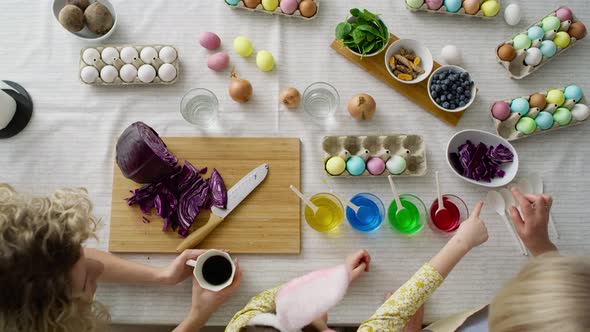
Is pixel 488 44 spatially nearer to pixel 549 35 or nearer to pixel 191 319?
pixel 549 35

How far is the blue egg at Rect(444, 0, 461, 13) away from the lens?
957 mm

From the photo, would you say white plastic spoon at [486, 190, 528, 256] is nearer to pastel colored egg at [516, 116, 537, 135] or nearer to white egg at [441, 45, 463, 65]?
pastel colored egg at [516, 116, 537, 135]

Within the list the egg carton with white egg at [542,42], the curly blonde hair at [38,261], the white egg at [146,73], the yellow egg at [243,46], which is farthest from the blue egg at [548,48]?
the curly blonde hair at [38,261]

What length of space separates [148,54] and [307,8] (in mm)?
402

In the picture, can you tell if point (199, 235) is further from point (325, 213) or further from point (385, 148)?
point (385, 148)

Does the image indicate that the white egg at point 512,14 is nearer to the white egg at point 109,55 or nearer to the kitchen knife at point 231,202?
the kitchen knife at point 231,202

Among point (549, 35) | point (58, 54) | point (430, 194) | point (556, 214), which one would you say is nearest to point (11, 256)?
point (58, 54)

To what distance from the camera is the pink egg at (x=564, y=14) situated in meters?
0.94

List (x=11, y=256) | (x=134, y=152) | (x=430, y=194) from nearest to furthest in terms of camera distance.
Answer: (x=11, y=256), (x=134, y=152), (x=430, y=194)

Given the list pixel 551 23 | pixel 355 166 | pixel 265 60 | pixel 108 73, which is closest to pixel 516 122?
pixel 551 23

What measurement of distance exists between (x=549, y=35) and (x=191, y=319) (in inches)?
41.2

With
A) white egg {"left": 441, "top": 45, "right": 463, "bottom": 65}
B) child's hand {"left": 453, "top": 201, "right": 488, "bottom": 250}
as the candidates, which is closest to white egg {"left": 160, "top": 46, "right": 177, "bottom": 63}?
white egg {"left": 441, "top": 45, "right": 463, "bottom": 65}

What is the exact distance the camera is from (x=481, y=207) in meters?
0.87

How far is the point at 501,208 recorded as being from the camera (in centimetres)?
89
